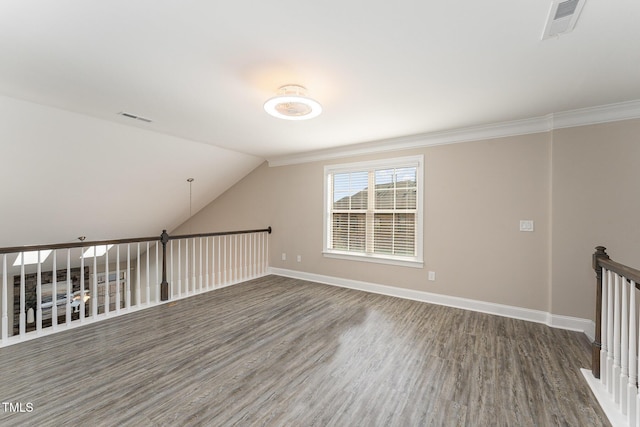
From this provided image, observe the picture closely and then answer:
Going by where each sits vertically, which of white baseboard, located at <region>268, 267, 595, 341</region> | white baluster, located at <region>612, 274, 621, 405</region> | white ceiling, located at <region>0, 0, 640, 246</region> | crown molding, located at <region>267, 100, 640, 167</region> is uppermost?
white ceiling, located at <region>0, 0, 640, 246</region>

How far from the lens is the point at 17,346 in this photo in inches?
103

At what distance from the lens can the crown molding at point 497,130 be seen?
2984 mm

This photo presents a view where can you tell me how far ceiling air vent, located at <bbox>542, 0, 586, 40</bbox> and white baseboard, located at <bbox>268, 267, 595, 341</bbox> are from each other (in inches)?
122

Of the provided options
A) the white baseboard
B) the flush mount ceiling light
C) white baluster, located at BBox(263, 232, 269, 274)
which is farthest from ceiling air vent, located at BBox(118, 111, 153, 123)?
the white baseboard

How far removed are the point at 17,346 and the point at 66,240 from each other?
3420mm

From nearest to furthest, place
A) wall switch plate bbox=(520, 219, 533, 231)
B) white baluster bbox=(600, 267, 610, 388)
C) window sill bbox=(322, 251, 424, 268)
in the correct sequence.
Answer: white baluster bbox=(600, 267, 610, 388) → wall switch plate bbox=(520, 219, 533, 231) → window sill bbox=(322, 251, 424, 268)

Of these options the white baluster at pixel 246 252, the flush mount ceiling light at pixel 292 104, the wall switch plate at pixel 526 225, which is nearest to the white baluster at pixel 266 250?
the white baluster at pixel 246 252

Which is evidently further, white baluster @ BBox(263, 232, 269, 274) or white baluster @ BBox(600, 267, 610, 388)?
white baluster @ BBox(263, 232, 269, 274)

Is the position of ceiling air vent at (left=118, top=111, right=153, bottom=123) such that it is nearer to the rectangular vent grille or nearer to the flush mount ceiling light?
the flush mount ceiling light

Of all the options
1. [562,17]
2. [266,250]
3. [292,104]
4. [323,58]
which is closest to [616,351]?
[562,17]

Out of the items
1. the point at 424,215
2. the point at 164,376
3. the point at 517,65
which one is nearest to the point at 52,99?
the point at 164,376

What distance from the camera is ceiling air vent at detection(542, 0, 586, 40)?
1.56 m

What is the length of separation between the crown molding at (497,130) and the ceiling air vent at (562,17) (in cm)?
188

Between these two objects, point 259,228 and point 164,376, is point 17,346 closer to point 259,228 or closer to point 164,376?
point 164,376
